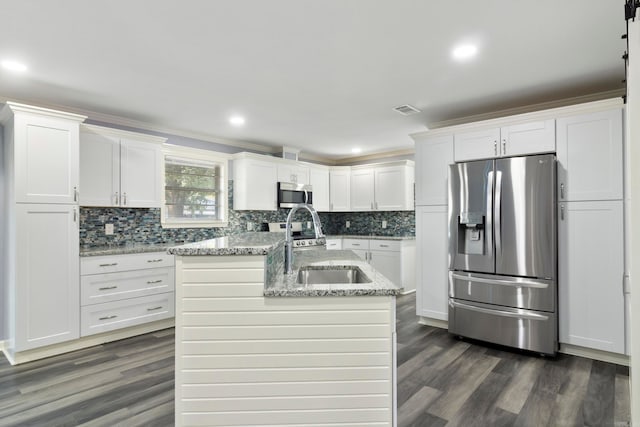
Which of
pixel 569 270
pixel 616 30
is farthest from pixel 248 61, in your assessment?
pixel 569 270

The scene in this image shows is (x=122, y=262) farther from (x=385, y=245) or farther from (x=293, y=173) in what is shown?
(x=385, y=245)

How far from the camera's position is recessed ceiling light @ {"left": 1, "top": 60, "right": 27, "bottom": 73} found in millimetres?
2506

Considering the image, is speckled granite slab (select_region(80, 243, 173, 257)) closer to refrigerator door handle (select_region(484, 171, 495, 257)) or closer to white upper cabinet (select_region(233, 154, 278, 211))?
white upper cabinet (select_region(233, 154, 278, 211))

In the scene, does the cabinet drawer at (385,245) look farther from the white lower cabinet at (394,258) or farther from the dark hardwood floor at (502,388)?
the dark hardwood floor at (502,388)

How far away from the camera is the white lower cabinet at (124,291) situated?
3254 millimetres

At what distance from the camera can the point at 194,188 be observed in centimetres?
457

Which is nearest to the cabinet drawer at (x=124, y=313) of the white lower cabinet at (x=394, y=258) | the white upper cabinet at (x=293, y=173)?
Result: the white upper cabinet at (x=293, y=173)

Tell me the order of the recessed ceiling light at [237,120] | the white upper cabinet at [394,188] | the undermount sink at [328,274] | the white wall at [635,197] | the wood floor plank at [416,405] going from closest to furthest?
the white wall at [635,197], the wood floor plank at [416,405], the undermount sink at [328,274], the recessed ceiling light at [237,120], the white upper cabinet at [394,188]

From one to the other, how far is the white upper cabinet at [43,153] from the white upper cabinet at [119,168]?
230mm

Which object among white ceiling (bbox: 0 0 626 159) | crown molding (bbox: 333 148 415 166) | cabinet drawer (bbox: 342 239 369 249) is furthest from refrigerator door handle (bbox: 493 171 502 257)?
cabinet drawer (bbox: 342 239 369 249)

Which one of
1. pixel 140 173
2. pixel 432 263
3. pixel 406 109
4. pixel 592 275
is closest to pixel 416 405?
pixel 432 263

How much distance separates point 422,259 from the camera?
12.7ft

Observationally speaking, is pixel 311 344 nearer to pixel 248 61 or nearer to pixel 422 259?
pixel 248 61

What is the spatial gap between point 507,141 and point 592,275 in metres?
1.37
